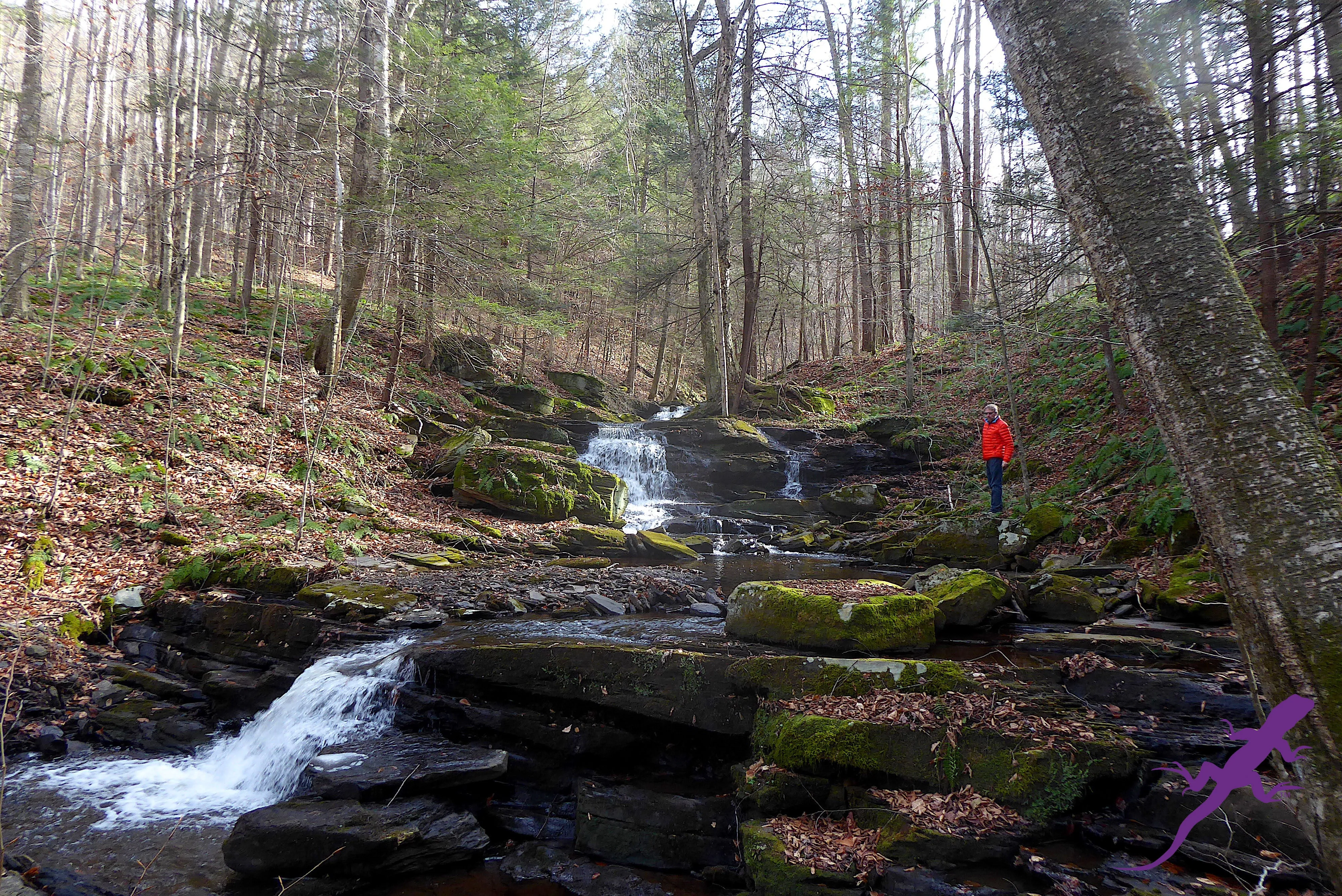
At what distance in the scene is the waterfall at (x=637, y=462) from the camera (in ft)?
50.9

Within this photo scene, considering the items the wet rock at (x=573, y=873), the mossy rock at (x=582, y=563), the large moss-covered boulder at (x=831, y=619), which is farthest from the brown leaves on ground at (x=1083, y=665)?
the mossy rock at (x=582, y=563)

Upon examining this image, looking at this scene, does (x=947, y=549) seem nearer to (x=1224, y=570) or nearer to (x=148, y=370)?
(x=1224, y=570)

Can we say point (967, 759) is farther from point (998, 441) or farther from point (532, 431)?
point (532, 431)

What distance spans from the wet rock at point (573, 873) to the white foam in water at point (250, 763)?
1.83 metres

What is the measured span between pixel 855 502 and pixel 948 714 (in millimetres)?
10300

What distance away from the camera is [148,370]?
9797mm

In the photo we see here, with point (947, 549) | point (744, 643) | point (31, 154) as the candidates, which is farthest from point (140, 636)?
point (947, 549)

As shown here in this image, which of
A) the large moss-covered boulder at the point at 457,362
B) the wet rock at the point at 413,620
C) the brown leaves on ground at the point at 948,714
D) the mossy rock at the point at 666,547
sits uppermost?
the large moss-covered boulder at the point at 457,362

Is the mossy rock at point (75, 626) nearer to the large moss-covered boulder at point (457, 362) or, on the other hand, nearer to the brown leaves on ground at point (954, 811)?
the brown leaves on ground at point (954, 811)

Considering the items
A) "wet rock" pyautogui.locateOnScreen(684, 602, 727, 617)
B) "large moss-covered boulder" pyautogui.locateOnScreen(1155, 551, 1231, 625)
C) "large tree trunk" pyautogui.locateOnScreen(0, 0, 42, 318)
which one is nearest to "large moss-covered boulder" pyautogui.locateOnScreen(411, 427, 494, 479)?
"large tree trunk" pyautogui.locateOnScreen(0, 0, 42, 318)

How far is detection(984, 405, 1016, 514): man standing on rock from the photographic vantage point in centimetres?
1019

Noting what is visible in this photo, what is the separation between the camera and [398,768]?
4609 millimetres

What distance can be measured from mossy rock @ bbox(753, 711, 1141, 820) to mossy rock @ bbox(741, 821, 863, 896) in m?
0.52

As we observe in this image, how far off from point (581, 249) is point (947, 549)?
1592 cm
